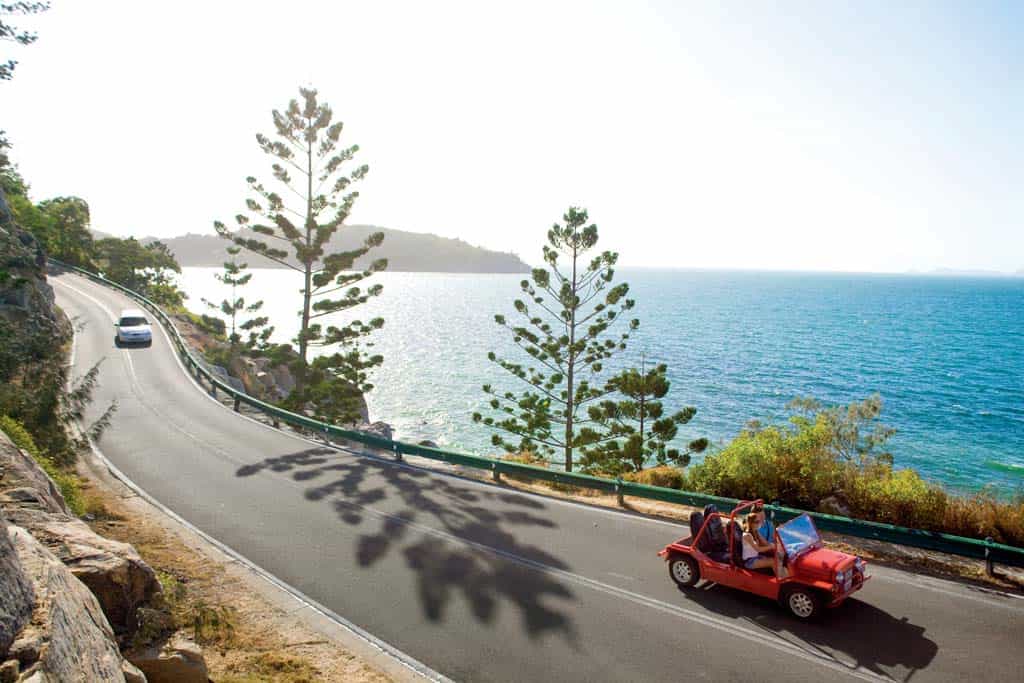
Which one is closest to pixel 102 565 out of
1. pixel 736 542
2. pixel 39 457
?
pixel 39 457

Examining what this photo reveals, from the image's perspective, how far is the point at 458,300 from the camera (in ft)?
628

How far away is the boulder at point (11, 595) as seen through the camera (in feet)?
11.6

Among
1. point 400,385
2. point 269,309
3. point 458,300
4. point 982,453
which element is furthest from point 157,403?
point 458,300

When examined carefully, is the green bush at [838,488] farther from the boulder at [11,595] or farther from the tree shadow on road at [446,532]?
the boulder at [11,595]

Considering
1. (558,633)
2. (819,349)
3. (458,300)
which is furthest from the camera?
(458,300)

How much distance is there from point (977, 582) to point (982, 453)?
38.7 meters

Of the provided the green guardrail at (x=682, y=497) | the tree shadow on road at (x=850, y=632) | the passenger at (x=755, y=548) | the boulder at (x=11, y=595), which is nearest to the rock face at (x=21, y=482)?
the boulder at (x=11, y=595)

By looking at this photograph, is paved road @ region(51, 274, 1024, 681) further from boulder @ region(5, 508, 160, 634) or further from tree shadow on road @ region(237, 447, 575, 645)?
boulder @ region(5, 508, 160, 634)

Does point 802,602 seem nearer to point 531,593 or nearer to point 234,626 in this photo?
point 531,593

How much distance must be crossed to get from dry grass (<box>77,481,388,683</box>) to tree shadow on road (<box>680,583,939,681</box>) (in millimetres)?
5192

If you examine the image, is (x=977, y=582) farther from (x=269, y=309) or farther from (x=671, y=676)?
(x=269, y=309)

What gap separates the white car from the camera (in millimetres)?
35031

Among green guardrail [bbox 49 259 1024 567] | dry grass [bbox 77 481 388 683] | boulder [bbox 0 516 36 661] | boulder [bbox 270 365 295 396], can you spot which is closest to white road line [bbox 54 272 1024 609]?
green guardrail [bbox 49 259 1024 567]

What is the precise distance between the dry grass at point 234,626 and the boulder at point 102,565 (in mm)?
777
